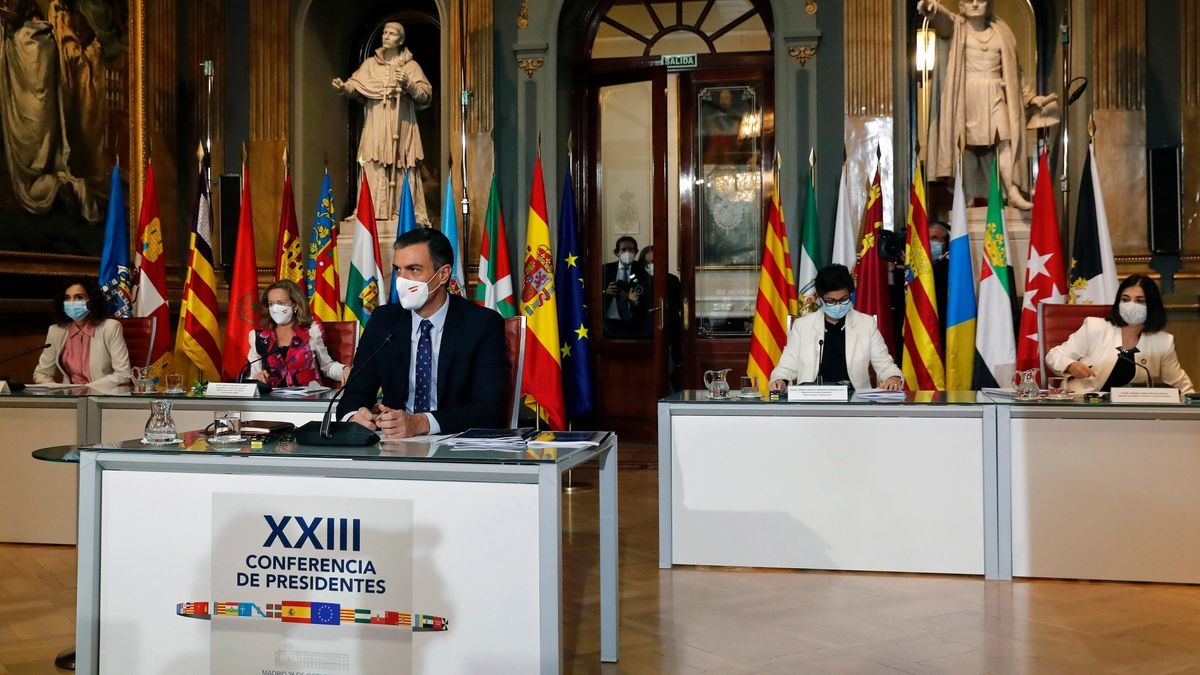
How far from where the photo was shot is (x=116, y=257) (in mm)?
6797

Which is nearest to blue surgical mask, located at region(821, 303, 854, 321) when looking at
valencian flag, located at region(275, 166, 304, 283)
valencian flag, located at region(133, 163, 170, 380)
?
valencian flag, located at region(275, 166, 304, 283)

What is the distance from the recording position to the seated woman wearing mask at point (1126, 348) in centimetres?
456

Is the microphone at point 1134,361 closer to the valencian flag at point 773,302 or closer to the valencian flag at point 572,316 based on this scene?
the valencian flag at point 773,302

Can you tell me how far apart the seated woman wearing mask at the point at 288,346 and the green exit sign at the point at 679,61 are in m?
3.64

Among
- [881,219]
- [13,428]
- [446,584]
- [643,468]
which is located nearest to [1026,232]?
[881,219]

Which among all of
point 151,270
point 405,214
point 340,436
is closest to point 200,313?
point 151,270

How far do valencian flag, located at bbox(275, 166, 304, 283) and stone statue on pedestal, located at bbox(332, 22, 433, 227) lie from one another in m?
0.58

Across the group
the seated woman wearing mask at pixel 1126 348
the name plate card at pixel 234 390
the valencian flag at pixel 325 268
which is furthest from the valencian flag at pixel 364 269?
the seated woman wearing mask at pixel 1126 348

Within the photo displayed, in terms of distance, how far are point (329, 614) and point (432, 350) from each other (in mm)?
1057

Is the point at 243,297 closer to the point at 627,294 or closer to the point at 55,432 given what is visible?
the point at 55,432

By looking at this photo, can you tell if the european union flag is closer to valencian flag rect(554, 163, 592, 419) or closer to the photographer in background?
valencian flag rect(554, 163, 592, 419)

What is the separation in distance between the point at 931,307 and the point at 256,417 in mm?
3860

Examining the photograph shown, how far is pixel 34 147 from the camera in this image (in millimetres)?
6574

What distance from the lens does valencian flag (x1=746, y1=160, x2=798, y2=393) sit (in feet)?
22.0
